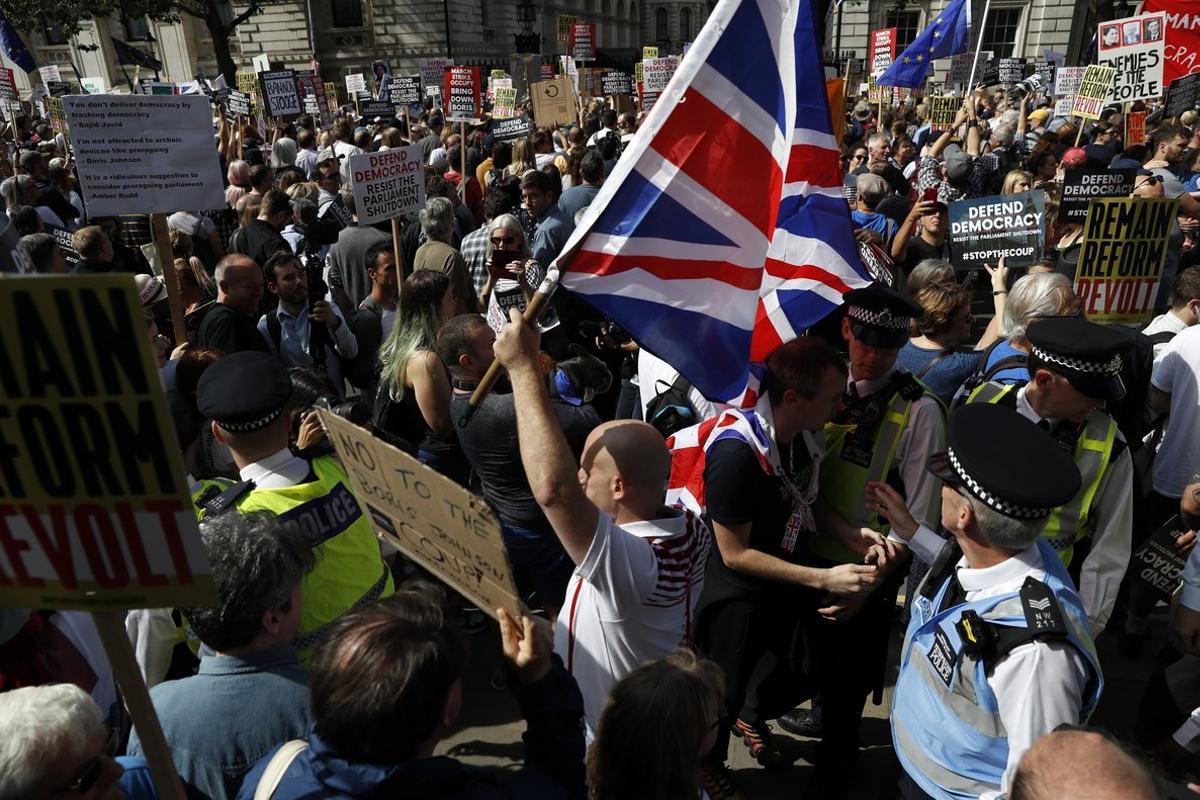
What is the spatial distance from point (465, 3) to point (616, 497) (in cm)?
4483

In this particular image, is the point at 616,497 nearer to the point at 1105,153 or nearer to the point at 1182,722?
the point at 1182,722

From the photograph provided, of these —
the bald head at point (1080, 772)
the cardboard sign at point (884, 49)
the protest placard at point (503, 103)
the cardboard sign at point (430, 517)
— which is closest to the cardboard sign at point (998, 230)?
the bald head at point (1080, 772)

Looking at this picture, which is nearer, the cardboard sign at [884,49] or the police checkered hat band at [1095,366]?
the police checkered hat band at [1095,366]

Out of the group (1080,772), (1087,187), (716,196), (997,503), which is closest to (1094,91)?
(1087,187)

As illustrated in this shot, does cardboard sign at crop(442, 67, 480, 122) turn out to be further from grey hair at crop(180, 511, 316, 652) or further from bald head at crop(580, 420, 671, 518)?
grey hair at crop(180, 511, 316, 652)

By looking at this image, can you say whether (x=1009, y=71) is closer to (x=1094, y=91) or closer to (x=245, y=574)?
(x=1094, y=91)

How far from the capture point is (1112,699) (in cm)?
414

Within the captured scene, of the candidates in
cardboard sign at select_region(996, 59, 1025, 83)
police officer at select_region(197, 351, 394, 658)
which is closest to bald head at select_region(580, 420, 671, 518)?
police officer at select_region(197, 351, 394, 658)

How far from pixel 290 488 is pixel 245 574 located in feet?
2.14

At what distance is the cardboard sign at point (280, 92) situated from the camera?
45.8ft

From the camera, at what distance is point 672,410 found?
3945mm

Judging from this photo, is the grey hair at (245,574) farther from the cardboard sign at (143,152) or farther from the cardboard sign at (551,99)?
the cardboard sign at (551,99)

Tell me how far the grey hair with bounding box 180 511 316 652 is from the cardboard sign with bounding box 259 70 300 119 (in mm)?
13714

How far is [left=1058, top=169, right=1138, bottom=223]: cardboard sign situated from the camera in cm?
619
